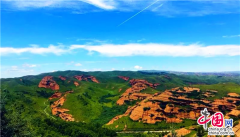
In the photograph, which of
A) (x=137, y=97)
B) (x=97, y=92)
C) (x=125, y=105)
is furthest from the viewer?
(x=97, y=92)

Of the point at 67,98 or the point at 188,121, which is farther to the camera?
the point at 67,98

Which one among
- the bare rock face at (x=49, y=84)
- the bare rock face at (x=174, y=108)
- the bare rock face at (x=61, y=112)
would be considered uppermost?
the bare rock face at (x=49, y=84)

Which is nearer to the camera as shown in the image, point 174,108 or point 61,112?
point 174,108

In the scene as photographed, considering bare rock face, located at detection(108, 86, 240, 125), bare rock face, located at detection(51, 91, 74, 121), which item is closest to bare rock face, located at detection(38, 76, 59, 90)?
bare rock face, located at detection(51, 91, 74, 121)

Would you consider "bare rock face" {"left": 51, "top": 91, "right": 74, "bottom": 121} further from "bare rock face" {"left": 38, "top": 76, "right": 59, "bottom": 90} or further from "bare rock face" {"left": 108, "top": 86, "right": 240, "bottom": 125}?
"bare rock face" {"left": 38, "top": 76, "right": 59, "bottom": 90}

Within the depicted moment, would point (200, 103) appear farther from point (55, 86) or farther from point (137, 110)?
point (55, 86)

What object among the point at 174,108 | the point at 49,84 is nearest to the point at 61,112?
the point at 174,108

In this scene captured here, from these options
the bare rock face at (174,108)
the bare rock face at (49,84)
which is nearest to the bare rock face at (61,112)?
the bare rock face at (174,108)

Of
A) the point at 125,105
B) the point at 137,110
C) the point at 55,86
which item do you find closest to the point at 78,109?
the point at 125,105

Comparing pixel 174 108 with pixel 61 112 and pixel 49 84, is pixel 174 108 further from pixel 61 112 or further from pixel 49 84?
pixel 49 84

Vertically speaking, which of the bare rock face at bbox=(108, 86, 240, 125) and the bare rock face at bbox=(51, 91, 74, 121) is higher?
the bare rock face at bbox=(108, 86, 240, 125)

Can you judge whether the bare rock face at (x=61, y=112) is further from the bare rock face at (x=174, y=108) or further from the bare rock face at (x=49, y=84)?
the bare rock face at (x=49, y=84)
